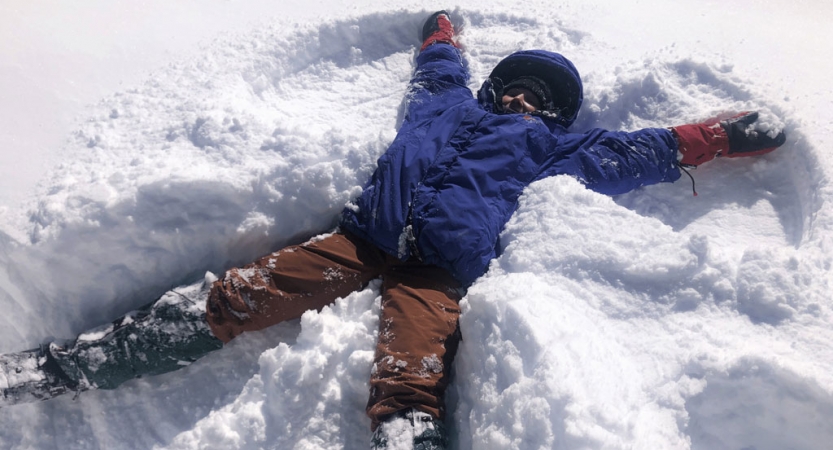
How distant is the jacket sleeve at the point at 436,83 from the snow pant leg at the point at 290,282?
31.9 inches

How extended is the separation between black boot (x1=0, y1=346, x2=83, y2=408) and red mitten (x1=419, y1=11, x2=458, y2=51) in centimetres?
239

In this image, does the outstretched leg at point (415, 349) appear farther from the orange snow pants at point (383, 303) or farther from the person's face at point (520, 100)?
the person's face at point (520, 100)

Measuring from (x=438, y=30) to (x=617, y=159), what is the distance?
4.64 ft

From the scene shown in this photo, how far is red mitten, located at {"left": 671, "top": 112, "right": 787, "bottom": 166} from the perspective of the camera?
2400 mm

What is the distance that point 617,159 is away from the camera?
91.4 inches

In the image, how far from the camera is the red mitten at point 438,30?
2983mm

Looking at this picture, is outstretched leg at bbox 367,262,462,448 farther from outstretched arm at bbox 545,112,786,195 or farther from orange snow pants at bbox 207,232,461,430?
outstretched arm at bbox 545,112,786,195

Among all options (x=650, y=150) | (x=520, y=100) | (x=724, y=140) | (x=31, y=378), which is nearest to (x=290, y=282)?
(x=31, y=378)

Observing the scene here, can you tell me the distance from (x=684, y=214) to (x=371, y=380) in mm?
1706

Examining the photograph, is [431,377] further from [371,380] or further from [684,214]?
[684,214]

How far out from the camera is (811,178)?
2299 mm

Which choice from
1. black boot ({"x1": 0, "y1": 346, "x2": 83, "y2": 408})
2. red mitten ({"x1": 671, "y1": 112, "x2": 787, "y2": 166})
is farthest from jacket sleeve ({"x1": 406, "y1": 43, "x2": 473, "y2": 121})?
black boot ({"x1": 0, "y1": 346, "x2": 83, "y2": 408})

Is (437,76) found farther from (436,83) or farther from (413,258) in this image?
(413,258)

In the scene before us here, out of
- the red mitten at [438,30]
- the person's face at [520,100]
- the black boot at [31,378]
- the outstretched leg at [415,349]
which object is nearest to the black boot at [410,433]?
the outstretched leg at [415,349]
